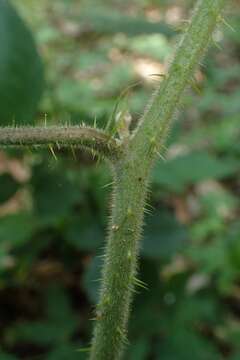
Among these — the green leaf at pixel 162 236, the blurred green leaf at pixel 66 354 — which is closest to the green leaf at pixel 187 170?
the green leaf at pixel 162 236

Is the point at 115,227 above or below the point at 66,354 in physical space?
above

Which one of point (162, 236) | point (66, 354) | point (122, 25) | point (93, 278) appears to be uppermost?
point (122, 25)

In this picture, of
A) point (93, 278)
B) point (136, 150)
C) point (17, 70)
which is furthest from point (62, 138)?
point (93, 278)

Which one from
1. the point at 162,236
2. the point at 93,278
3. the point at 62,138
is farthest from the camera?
the point at 162,236

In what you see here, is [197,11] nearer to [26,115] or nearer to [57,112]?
[26,115]

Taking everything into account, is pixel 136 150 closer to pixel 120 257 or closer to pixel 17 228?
pixel 120 257

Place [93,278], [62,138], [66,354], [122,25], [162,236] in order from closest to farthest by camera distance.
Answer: [62,138], [66,354], [93,278], [162,236], [122,25]
